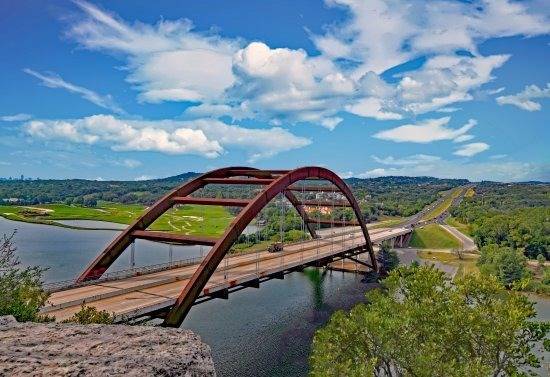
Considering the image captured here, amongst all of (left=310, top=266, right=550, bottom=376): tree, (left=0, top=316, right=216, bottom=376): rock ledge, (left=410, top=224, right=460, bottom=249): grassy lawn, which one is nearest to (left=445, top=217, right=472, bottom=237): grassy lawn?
(left=410, top=224, right=460, bottom=249): grassy lawn

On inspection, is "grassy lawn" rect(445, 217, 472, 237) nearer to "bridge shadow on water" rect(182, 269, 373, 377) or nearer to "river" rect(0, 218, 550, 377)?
"river" rect(0, 218, 550, 377)

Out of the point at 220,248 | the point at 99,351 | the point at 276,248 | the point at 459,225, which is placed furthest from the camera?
the point at 459,225

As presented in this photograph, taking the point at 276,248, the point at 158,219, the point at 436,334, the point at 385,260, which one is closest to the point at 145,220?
the point at 276,248

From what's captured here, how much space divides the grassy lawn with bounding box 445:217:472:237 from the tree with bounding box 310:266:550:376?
79.1 metres

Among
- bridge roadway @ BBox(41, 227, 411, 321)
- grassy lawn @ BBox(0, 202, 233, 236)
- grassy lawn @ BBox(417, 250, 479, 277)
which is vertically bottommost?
grassy lawn @ BBox(417, 250, 479, 277)

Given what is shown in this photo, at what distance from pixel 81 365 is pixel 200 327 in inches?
1288

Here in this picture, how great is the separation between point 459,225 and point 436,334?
9339 centimetres

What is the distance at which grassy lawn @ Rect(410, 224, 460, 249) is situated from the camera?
86500mm

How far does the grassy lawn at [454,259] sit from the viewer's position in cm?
6774

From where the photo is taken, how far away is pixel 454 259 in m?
74.3

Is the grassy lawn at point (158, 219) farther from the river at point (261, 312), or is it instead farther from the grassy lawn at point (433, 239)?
the grassy lawn at point (433, 239)

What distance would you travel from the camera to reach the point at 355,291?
52938 millimetres

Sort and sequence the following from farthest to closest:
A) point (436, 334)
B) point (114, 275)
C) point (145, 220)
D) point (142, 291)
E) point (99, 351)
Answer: point (145, 220) < point (114, 275) < point (142, 291) < point (436, 334) < point (99, 351)

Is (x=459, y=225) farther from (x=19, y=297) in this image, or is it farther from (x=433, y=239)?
(x=19, y=297)
